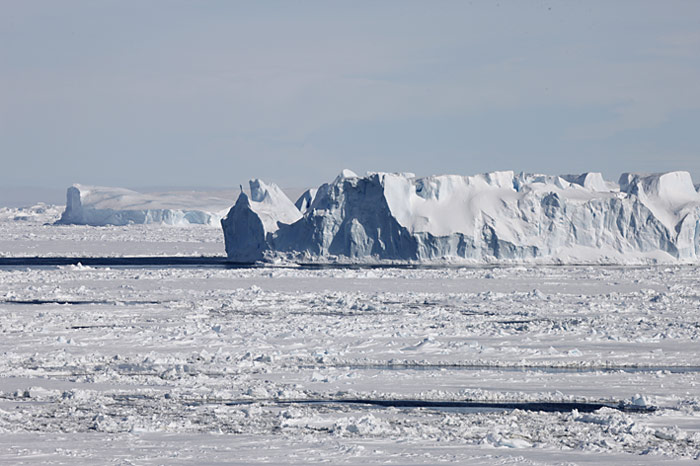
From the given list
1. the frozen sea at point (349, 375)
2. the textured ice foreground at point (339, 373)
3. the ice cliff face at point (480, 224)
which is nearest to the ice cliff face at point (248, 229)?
the ice cliff face at point (480, 224)

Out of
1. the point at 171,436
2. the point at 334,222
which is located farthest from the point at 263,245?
the point at 171,436

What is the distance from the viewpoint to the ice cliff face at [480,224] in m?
32.3

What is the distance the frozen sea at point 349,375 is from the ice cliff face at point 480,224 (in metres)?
9.56

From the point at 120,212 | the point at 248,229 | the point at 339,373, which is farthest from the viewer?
the point at 120,212

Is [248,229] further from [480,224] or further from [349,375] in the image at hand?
[349,375]

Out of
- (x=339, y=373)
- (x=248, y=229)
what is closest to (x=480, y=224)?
(x=248, y=229)

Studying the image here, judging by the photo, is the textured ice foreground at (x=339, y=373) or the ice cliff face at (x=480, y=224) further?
the ice cliff face at (x=480, y=224)

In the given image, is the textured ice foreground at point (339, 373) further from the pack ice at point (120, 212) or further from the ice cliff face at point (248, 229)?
the pack ice at point (120, 212)

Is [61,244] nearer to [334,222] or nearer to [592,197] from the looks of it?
[334,222]

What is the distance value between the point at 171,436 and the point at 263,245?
88.4ft

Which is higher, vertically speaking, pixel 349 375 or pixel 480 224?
pixel 480 224

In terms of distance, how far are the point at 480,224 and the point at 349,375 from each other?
2203 cm

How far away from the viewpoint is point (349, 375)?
10.9 m

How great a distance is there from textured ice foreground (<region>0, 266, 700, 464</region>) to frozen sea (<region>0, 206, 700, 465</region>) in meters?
0.03
